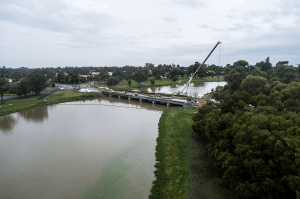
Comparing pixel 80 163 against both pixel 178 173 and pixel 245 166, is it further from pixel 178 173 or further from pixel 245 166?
pixel 245 166

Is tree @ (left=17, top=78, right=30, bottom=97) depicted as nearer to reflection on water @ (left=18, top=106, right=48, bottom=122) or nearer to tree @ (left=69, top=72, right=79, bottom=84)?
reflection on water @ (left=18, top=106, right=48, bottom=122)

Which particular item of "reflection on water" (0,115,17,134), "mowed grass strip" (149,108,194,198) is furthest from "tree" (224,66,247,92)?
"reflection on water" (0,115,17,134)

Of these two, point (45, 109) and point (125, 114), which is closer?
point (125, 114)

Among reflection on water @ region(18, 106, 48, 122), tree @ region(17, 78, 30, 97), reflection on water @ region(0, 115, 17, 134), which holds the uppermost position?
tree @ region(17, 78, 30, 97)

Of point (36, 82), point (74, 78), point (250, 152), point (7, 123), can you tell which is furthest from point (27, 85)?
point (250, 152)

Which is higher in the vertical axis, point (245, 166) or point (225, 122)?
point (225, 122)

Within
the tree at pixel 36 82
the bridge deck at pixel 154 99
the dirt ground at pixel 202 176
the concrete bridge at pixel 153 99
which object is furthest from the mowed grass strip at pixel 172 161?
the tree at pixel 36 82

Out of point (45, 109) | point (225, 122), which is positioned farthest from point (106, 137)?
point (45, 109)

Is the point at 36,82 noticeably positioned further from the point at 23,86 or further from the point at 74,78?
the point at 74,78
